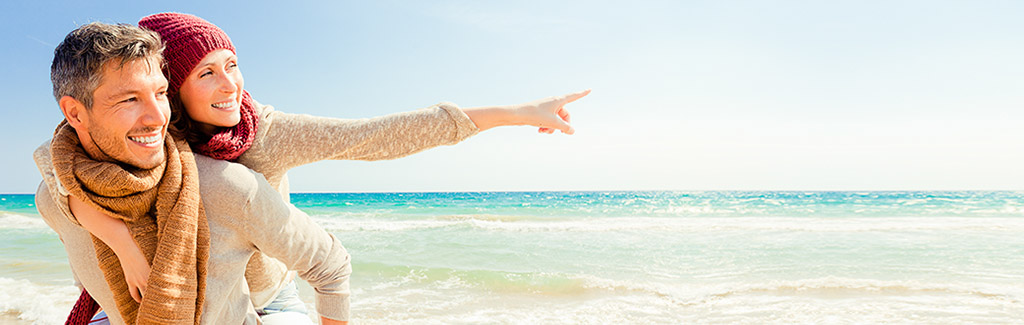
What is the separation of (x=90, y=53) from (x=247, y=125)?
368 mm

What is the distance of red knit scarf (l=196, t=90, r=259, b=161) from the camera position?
1434 mm

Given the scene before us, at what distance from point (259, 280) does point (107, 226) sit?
0.46 m

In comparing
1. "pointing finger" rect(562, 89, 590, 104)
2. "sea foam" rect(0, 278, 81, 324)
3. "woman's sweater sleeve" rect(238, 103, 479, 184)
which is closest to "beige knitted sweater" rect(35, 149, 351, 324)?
"woman's sweater sleeve" rect(238, 103, 479, 184)

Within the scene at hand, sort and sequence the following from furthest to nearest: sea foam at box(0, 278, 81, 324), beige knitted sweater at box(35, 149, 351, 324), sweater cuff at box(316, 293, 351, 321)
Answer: sea foam at box(0, 278, 81, 324) → sweater cuff at box(316, 293, 351, 321) → beige knitted sweater at box(35, 149, 351, 324)

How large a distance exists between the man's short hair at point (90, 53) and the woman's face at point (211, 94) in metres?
0.16

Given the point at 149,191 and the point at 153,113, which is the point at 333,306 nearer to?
the point at 149,191

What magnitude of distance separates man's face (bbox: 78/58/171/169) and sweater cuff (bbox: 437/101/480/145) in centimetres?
69

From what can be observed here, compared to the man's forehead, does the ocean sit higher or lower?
lower

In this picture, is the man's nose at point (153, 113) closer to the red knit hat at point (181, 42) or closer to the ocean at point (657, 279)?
the red knit hat at point (181, 42)

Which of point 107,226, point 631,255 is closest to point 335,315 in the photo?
point 107,226

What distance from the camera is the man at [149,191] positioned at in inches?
51.2

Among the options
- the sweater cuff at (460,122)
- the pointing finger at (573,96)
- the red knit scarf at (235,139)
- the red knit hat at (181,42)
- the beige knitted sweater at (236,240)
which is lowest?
the beige knitted sweater at (236,240)

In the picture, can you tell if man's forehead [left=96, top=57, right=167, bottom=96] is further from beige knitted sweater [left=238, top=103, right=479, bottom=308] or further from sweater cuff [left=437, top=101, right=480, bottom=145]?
sweater cuff [left=437, top=101, right=480, bottom=145]

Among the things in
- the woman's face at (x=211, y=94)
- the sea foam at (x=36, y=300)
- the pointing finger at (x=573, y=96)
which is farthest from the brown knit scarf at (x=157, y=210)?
the sea foam at (x=36, y=300)
